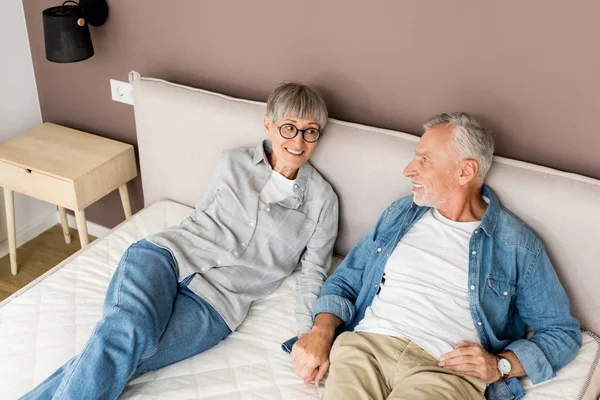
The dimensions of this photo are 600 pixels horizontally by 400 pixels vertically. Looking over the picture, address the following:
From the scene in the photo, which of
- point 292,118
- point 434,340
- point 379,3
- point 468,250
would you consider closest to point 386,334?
point 434,340

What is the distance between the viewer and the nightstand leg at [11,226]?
8.28 ft

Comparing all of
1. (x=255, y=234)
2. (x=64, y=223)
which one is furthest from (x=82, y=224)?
(x=255, y=234)

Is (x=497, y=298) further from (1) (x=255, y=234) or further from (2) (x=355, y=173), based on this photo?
(1) (x=255, y=234)

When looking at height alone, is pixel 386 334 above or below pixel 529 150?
below

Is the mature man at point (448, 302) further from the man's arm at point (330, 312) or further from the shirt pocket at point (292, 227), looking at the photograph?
the shirt pocket at point (292, 227)

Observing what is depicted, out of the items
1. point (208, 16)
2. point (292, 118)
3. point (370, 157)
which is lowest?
point (370, 157)

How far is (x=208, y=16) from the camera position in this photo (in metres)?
Result: 2.21

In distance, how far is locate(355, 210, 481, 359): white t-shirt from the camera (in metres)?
1.64

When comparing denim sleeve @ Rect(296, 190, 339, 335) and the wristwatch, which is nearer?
the wristwatch

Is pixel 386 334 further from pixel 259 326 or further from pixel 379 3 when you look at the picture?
pixel 379 3

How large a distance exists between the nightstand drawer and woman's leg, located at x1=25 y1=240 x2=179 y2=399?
0.63 m

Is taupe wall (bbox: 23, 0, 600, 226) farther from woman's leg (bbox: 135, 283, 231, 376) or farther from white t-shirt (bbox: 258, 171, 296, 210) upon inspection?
woman's leg (bbox: 135, 283, 231, 376)

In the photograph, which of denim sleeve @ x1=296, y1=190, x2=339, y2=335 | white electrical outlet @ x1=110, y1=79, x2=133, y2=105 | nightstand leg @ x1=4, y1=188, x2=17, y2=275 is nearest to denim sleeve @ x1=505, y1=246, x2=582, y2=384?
denim sleeve @ x1=296, y1=190, x2=339, y2=335

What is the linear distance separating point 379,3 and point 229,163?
696mm
